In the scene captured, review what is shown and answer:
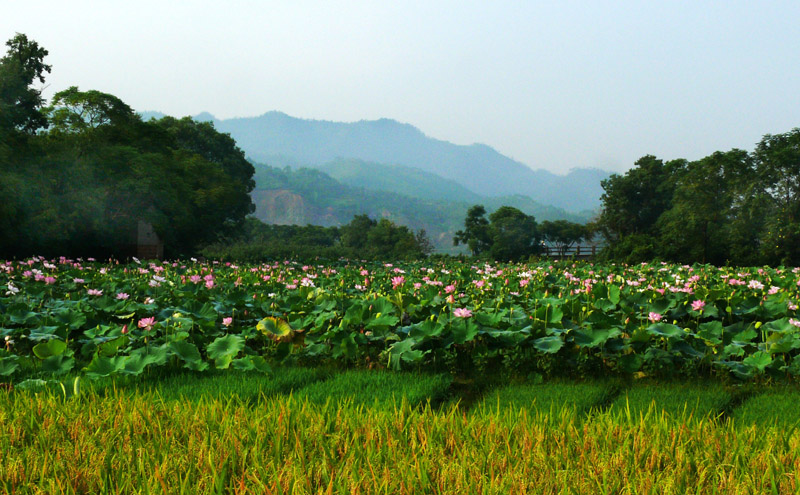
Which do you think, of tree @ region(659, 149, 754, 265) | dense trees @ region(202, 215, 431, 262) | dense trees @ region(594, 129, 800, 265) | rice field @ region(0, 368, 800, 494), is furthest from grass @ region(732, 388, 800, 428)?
dense trees @ region(202, 215, 431, 262)

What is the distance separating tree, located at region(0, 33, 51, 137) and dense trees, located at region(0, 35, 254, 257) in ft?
0.14

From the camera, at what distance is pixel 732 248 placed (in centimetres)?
3206

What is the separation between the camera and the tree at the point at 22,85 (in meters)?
23.2

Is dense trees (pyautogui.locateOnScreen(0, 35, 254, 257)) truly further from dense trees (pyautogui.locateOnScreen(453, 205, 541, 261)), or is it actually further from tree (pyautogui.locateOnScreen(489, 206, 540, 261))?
dense trees (pyautogui.locateOnScreen(453, 205, 541, 261))

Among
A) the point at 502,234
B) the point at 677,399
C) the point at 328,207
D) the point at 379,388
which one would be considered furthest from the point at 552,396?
the point at 328,207

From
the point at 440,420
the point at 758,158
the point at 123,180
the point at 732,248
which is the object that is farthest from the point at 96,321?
the point at 758,158

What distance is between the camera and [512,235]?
2151 inches

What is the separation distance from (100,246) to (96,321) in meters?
23.0

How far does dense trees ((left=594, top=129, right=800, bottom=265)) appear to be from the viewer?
30656mm

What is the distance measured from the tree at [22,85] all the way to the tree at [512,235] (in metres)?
36.4

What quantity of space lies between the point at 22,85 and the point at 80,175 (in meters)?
5.04

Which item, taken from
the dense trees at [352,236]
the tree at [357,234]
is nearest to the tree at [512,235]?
the dense trees at [352,236]

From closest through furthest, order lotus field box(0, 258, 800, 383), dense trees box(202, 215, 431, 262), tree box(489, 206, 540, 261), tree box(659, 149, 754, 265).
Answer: lotus field box(0, 258, 800, 383)
tree box(659, 149, 754, 265)
tree box(489, 206, 540, 261)
dense trees box(202, 215, 431, 262)

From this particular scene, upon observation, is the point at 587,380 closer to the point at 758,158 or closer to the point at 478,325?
the point at 478,325
